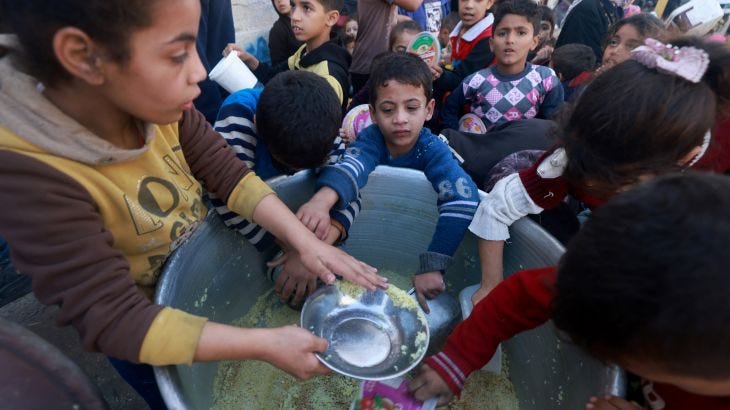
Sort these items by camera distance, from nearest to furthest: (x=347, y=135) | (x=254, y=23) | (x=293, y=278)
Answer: (x=293, y=278) → (x=347, y=135) → (x=254, y=23)

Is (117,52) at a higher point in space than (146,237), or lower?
higher

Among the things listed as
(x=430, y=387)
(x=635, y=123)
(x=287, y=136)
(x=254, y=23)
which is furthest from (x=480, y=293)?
(x=254, y=23)

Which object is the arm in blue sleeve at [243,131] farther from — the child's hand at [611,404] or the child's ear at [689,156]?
the child's ear at [689,156]

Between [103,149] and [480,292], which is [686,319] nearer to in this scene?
[480,292]

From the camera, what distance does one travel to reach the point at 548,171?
1.23 meters

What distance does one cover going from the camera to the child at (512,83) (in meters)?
2.21

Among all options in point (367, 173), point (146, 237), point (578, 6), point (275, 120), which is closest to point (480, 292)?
point (367, 173)

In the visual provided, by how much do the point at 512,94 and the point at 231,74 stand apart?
1.30 meters

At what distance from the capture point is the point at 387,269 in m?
1.80

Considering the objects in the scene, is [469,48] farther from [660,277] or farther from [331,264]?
[660,277]

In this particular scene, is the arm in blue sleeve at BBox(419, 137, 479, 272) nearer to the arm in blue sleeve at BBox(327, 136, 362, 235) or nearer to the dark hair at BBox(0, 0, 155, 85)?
the arm in blue sleeve at BBox(327, 136, 362, 235)

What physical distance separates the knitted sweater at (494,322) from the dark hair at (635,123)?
0.29m

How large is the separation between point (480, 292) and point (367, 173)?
51cm

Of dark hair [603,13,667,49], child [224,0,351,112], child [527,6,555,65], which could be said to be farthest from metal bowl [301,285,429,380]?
child [527,6,555,65]
